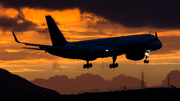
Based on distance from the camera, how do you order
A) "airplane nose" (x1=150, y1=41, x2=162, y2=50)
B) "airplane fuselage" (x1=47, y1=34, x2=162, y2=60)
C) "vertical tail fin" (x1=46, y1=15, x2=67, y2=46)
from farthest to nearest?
"vertical tail fin" (x1=46, y1=15, x2=67, y2=46) < "airplane fuselage" (x1=47, y1=34, x2=162, y2=60) < "airplane nose" (x1=150, y1=41, x2=162, y2=50)

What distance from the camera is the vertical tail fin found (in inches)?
4343

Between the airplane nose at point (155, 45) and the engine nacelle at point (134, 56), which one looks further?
the engine nacelle at point (134, 56)

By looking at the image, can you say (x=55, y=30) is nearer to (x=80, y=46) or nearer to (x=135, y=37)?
(x=80, y=46)

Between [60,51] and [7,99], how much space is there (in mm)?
35911

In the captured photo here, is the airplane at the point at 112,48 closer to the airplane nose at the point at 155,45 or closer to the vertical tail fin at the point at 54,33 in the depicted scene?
the airplane nose at the point at 155,45

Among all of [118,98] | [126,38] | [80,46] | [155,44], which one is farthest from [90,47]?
[118,98]

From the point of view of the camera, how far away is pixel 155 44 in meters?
81.9

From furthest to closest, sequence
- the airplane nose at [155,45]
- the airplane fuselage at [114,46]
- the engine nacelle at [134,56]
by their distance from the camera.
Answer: the engine nacelle at [134,56] < the airplane fuselage at [114,46] < the airplane nose at [155,45]

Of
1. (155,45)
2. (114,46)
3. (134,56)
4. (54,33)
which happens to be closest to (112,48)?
(114,46)

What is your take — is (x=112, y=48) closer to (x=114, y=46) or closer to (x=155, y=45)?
(x=114, y=46)

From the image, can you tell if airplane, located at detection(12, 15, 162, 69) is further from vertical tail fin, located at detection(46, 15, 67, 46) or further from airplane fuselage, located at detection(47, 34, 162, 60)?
vertical tail fin, located at detection(46, 15, 67, 46)

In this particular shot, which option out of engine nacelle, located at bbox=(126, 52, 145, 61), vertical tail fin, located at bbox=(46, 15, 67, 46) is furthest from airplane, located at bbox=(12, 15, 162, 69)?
vertical tail fin, located at bbox=(46, 15, 67, 46)

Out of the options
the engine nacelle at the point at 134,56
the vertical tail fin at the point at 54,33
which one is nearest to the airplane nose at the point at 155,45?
the engine nacelle at the point at 134,56

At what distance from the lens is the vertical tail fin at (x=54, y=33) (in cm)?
11031
